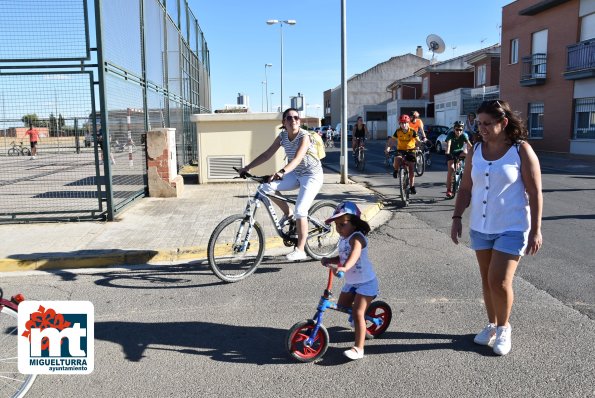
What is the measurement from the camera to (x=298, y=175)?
6.29 m

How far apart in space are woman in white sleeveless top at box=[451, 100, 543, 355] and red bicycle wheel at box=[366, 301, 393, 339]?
32.1 inches

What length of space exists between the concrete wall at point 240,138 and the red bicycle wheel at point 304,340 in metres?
10.1

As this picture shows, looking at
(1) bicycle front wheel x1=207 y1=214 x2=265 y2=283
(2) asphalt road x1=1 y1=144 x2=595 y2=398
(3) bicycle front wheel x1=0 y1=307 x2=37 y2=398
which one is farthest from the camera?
(1) bicycle front wheel x1=207 y1=214 x2=265 y2=283

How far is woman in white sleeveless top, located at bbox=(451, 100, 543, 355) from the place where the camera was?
3.78 m

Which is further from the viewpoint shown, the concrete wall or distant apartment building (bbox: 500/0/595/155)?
distant apartment building (bbox: 500/0/595/155)

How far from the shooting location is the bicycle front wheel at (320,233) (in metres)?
6.53

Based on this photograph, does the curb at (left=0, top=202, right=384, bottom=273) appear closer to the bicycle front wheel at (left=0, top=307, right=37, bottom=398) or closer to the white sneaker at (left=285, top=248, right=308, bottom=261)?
the white sneaker at (left=285, top=248, right=308, bottom=261)

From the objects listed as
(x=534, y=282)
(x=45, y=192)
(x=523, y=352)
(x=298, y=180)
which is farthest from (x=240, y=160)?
(x=523, y=352)

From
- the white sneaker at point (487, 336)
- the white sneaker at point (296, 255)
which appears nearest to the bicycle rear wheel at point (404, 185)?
the white sneaker at point (296, 255)

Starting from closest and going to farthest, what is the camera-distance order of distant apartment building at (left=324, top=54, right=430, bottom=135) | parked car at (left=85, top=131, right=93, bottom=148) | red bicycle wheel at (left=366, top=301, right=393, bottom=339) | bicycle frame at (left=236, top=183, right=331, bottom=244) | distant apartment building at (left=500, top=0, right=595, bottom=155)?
red bicycle wheel at (left=366, top=301, right=393, bottom=339)
bicycle frame at (left=236, top=183, right=331, bottom=244)
parked car at (left=85, top=131, right=93, bottom=148)
distant apartment building at (left=500, top=0, right=595, bottom=155)
distant apartment building at (left=324, top=54, right=430, bottom=135)

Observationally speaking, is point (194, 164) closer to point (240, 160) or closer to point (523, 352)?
point (240, 160)

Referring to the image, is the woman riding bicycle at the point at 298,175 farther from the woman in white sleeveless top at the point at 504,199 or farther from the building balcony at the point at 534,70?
the building balcony at the point at 534,70

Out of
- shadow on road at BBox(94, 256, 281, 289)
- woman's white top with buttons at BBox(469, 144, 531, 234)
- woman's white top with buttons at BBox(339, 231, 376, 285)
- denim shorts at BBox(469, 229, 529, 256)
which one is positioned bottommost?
shadow on road at BBox(94, 256, 281, 289)

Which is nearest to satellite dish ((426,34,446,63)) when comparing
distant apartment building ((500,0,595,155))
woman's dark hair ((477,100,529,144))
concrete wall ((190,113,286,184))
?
distant apartment building ((500,0,595,155))
